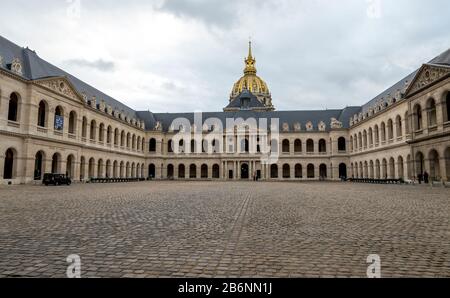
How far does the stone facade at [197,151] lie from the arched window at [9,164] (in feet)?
0.30

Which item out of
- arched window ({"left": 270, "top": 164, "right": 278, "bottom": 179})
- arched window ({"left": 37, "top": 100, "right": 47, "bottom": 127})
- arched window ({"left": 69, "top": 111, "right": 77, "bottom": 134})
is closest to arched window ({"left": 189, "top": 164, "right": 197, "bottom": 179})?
arched window ({"left": 270, "top": 164, "right": 278, "bottom": 179})

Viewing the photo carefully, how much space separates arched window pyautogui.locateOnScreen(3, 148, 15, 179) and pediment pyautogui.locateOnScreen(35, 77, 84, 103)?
842 centimetres

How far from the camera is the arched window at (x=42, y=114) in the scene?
37375 millimetres

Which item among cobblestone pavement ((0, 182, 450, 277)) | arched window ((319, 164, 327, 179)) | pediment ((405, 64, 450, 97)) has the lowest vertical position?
cobblestone pavement ((0, 182, 450, 277))

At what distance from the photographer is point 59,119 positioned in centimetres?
3900

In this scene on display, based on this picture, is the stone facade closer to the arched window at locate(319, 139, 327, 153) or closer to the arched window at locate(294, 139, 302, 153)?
the arched window at locate(294, 139, 302, 153)

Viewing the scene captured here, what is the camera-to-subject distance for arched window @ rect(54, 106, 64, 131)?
38625 mm

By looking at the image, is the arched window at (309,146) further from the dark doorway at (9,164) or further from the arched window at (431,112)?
the dark doorway at (9,164)

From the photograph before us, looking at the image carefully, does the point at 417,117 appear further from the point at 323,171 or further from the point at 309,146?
the point at 309,146

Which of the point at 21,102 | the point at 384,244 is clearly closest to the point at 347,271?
the point at 384,244

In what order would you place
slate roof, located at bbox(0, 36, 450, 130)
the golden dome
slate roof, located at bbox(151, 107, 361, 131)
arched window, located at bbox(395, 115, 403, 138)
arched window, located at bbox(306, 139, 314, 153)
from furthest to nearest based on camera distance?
the golden dome, slate roof, located at bbox(151, 107, 361, 131), arched window, located at bbox(306, 139, 314, 153), slate roof, located at bbox(0, 36, 450, 130), arched window, located at bbox(395, 115, 403, 138)

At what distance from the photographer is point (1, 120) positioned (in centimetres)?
3069
